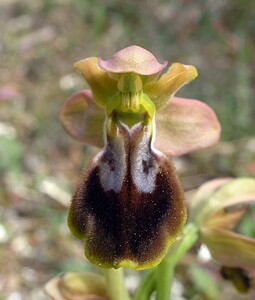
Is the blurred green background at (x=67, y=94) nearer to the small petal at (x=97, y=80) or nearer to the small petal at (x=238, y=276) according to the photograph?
the small petal at (x=238, y=276)

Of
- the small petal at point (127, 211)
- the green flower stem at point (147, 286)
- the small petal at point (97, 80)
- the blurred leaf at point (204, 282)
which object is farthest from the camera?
the blurred leaf at point (204, 282)

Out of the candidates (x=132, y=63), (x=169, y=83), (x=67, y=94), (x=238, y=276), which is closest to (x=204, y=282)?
(x=238, y=276)

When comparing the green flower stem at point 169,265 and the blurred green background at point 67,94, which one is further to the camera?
the blurred green background at point 67,94

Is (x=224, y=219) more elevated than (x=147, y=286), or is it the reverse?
(x=224, y=219)

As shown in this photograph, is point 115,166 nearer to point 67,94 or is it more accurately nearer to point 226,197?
point 226,197

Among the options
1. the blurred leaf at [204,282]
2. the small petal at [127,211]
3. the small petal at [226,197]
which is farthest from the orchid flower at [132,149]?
the blurred leaf at [204,282]
